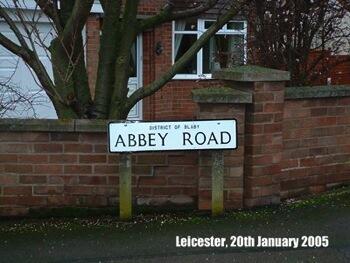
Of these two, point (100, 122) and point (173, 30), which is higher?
point (173, 30)

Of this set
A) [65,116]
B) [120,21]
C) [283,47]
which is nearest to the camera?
[65,116]

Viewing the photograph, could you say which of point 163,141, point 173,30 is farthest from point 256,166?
point 173,30

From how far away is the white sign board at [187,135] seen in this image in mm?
5188

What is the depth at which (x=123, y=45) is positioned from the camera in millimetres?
6070

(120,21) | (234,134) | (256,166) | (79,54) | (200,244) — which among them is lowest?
(200,244)

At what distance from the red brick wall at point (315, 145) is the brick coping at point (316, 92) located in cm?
6

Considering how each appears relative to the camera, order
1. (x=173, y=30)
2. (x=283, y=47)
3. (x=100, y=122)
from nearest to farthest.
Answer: (x=100, y=122) < (x=283, y=47) < (x=173, y=30)

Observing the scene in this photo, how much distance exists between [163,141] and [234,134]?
2.15 ft

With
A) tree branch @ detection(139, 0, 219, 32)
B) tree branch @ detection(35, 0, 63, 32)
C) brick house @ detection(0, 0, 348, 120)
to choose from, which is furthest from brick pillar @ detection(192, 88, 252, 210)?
brick house @ detection(0, 0, 348, 120)

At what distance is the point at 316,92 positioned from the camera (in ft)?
19.8

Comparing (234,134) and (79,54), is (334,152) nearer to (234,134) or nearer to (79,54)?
(234,134)

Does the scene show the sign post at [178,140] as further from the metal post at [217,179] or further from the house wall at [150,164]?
the house wall at [150,164]

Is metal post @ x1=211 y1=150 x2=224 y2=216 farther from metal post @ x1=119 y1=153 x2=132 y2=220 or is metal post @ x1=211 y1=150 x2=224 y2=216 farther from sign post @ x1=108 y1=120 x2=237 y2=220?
metal post @ x1=119 y1=153 x2=132 y2=220

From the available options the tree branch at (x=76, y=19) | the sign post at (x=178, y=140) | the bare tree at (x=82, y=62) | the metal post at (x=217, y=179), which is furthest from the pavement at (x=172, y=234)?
the tree branch at (x=76, y=19)
